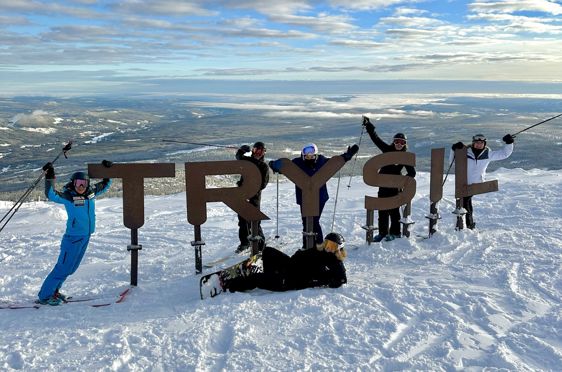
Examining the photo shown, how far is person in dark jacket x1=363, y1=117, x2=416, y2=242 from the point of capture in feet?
30.8

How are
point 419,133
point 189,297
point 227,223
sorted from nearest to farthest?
point 189,297
point 227,223
point 419,133

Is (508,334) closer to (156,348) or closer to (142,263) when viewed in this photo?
(156,348)

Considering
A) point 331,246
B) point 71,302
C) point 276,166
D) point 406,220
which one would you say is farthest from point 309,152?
point 71,302

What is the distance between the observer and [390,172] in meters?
9.68

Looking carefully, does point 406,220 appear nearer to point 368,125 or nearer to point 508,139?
point 368,125

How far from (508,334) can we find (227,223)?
883 centimetres

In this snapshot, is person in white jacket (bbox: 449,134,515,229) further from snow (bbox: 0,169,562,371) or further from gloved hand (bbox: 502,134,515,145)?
snow (bbox: 0,169,562,371)

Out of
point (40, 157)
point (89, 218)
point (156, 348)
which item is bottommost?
point (40, 157)

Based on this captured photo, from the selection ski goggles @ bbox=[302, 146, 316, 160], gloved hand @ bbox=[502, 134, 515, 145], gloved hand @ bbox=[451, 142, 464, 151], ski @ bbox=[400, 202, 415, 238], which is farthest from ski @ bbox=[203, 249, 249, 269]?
gloved hand @ bbox=[502, 134, 515, 145]

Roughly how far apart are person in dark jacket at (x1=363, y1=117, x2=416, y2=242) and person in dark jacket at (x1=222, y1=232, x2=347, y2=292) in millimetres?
3079

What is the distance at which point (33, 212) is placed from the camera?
17.4 m

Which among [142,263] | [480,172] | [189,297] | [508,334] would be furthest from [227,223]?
[508,334]

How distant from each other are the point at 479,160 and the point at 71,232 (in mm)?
8004

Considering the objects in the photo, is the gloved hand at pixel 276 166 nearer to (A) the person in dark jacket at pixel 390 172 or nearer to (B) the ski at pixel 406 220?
(A) the person in dark jacket at pixel 390 172
